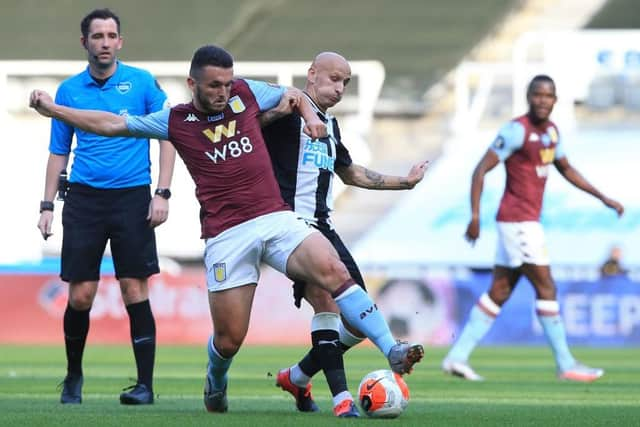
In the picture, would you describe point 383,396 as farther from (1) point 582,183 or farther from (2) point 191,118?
(1) point 582,183

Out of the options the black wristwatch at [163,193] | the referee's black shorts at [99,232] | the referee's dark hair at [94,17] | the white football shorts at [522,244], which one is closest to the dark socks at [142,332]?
the referee's black shorts at [99,232]

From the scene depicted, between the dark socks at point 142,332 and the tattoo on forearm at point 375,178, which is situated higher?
the tattoo on forearm at point 375,178

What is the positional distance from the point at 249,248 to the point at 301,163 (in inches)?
29.5

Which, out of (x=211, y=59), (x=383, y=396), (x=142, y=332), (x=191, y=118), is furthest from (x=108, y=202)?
(x=383, y=396)

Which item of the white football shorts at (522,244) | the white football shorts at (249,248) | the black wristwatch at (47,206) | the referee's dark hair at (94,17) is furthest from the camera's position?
the white football shorts at (522,244)

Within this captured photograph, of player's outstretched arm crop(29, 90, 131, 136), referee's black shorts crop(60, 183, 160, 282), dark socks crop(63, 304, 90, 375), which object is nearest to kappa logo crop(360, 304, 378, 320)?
player's outstretched arm crop(29, 90, 131, 136)

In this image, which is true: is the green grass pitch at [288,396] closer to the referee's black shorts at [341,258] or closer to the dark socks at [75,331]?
the dark socks at [75,331]

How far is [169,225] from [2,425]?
24.6m

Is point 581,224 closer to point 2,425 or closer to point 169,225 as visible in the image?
point 169,225

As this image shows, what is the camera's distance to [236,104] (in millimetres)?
7812

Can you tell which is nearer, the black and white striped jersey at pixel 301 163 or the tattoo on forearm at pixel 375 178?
the black and white striped jersey at pixel 301 163

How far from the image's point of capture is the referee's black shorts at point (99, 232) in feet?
29.2

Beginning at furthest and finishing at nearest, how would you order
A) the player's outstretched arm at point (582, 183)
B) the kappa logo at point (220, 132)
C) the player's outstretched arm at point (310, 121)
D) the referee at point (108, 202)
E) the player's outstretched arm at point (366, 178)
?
the player's outstretched arm at point (582, 183) < the referee at point (108, 202) < the player's outstretched arm at point (366, 178) < the kappa logo at point (220, 132) < the player's outstretched arm at point (310, 121)

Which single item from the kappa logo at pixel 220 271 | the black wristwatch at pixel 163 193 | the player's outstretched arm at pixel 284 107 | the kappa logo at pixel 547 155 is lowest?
the kappa logo at pixel 220 271
